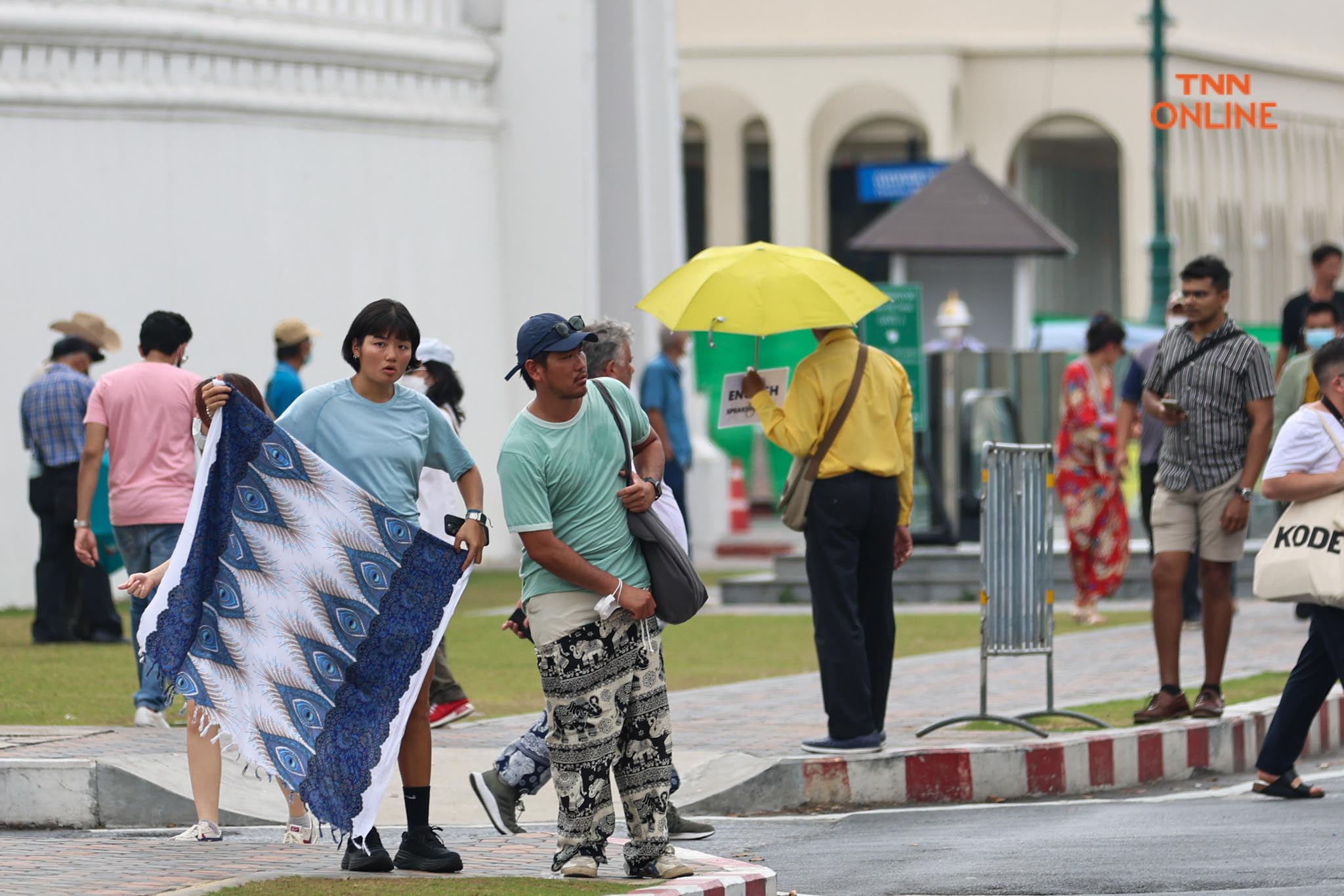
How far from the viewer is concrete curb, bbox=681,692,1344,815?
944 cm

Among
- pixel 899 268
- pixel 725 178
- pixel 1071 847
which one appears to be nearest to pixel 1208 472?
pixel 1071 847

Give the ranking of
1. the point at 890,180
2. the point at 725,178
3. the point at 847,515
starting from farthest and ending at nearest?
the point at 725,178 → the point at 890,180 → the point at 847,515

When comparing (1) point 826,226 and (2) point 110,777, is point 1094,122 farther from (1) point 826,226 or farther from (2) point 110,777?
(2) point 110,777

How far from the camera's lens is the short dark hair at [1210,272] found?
10672mm

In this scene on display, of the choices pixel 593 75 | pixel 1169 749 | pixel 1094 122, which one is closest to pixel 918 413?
pixel 593 75

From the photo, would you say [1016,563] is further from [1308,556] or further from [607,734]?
[607,734]

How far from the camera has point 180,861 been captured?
25.2 feet

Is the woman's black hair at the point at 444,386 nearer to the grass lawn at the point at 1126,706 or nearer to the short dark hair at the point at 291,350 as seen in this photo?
the short dark hair at the point at 291,350

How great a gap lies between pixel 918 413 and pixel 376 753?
1135cm

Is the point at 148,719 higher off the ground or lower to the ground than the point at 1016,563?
lower

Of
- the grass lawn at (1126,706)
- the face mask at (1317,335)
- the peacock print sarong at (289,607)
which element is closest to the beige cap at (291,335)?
the grass lawn at (1126,706)

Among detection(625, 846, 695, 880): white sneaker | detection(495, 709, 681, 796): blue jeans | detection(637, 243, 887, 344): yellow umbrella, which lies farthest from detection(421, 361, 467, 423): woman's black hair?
detection(625, 846, 695, 880): white sneaker

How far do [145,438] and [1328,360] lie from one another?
4.84 m

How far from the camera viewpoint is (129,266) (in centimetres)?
1761
